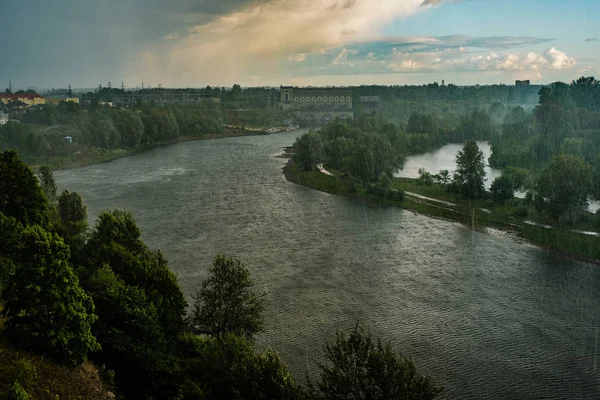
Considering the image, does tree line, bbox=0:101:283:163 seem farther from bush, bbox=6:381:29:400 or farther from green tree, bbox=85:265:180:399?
bush, bbox=6:381:29:400

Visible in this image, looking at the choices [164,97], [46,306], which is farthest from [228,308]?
[164,97]

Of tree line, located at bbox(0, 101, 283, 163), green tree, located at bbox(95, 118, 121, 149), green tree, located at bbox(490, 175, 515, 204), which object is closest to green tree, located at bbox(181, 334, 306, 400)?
green tree, located at bbox(490, 175, 515, 204)

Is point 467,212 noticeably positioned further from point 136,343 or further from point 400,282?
point 136,343

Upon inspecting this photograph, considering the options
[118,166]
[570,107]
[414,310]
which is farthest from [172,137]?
[414,310]

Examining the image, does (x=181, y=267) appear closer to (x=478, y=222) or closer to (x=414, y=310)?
(x=414, y=310)

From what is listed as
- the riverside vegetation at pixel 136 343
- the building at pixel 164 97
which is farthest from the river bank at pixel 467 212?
the building at pixel 164 97

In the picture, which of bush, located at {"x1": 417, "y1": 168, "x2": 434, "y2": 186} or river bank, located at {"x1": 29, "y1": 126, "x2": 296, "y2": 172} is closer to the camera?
bush, located at {"x1": 417, "y1": 168, "x2": 434, "y2": 186}

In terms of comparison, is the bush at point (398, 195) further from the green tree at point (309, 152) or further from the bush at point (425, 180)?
the green tree at point (309, 152)
